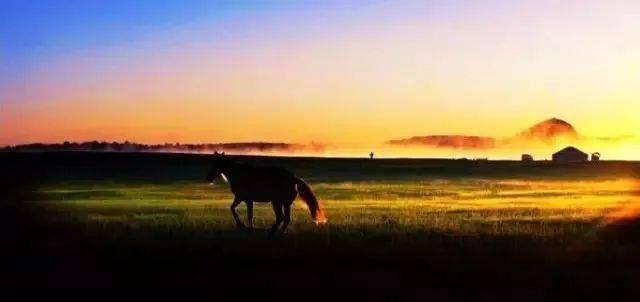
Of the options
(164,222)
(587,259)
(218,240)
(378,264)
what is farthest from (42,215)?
(587,259)

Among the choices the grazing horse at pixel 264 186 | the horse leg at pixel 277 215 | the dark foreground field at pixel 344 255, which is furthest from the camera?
the grazing horse at pixel 264 186

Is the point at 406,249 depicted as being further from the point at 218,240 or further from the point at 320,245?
the point at 218,240

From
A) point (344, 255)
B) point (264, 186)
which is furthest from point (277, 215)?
point (344, 255)

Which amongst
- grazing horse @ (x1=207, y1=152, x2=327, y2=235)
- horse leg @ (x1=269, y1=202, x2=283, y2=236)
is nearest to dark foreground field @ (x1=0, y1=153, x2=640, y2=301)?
horse leg @ (x1=269, y1=202, x2=283, y2=236)

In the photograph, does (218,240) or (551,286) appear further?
(218,240)

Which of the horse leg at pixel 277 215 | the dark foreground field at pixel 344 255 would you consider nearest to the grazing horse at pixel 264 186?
the horse leg at pixel 277 215

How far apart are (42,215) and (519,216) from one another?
1715cm

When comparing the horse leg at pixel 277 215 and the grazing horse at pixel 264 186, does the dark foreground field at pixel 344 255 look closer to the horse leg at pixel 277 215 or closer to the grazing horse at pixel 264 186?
the horse leg at pixel 277 215

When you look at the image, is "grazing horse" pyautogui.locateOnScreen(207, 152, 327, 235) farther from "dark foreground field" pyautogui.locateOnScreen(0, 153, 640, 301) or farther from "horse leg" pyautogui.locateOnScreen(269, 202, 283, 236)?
"dark foreground field" pyautogui.locateOnScreen(0, 153, 640, 301)

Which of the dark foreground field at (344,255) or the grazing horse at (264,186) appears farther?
the grazing horse at (264,186)

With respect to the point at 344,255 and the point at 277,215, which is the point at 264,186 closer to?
the point at 277,215

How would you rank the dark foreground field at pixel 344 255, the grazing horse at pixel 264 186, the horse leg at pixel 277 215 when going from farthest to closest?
the grazing horse at pixel 264 186
the horse leg at pixel 277 215
the dark foreground field at pixel 344 255

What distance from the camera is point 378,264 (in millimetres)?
16938

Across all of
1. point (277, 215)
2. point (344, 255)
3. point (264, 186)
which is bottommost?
point (344, 255)
